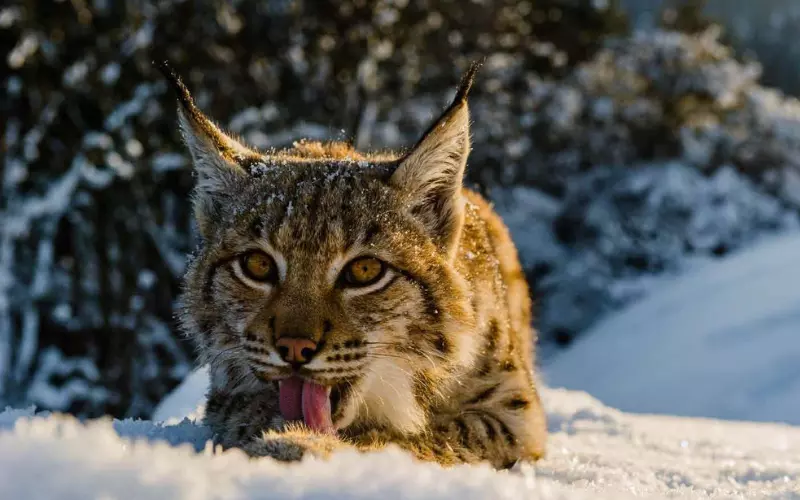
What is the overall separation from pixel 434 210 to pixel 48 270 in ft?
17.9

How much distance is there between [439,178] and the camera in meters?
2.56

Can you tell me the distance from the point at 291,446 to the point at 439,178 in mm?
1067

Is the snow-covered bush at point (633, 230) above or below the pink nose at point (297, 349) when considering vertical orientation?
above

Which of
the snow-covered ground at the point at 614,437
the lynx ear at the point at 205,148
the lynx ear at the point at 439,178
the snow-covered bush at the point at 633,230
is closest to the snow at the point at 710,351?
the snow-covered ground at the point at 614,437

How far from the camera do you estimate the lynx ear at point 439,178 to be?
2.44m

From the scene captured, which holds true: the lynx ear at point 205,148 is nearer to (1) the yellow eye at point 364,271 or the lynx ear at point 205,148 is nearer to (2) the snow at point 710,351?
(1) the yellow eye at point 364,271

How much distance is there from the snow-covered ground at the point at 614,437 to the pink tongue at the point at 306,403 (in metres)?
0.29

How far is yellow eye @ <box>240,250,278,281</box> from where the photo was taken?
235 cm

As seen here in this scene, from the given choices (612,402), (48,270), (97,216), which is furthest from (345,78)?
(612,402)

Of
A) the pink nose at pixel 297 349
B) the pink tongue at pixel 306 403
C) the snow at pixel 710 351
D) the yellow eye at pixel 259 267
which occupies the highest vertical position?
the snow at pixel 710 351

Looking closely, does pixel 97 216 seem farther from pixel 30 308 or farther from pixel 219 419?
pixel 219 419

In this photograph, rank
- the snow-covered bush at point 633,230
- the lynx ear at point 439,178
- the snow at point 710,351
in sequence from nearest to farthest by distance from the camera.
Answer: the lynx ear at point 439,178 < the snow at point 710,351 < the snow-covered bush at point 633,230

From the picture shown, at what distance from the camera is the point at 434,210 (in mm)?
2570

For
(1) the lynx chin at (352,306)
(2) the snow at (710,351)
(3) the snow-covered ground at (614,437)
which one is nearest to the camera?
(3) the snow-covered ground at (614,437)
